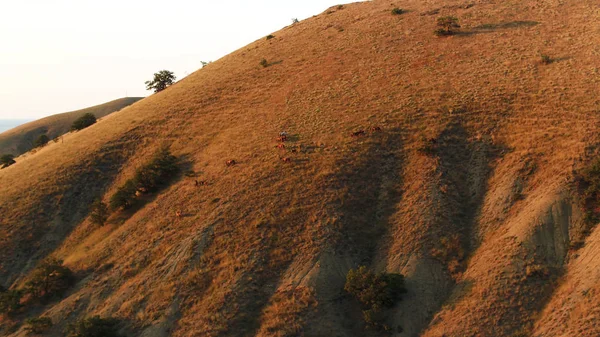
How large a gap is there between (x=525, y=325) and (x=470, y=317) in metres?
3.08

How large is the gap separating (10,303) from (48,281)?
2.97 meters

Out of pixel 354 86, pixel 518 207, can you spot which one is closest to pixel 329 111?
pixel 354 86

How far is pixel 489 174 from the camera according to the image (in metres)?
37.9

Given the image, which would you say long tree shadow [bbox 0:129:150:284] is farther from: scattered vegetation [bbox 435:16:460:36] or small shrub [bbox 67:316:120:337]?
scattered vegetation [bbox 435:16:460:36]

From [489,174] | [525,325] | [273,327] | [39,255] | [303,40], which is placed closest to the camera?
[525,325]

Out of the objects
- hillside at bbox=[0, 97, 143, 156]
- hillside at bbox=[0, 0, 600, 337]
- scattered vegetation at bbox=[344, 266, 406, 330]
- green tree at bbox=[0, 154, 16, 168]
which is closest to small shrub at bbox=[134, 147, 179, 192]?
hillside at bbox=[0, 0, 600, 337]

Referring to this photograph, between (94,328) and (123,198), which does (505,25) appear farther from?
(94,328)

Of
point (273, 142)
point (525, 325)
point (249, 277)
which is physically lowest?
point (525, 325)

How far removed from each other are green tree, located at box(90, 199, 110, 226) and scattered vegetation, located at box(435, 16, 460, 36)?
49.1 metres

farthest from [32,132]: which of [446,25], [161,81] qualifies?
[446,25]

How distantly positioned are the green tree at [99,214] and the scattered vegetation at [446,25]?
49.1 metres

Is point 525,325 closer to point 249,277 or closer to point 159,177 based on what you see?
point 249,277

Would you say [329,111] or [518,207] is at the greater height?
[329,111]

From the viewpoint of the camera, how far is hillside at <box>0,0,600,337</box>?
97.8 feet
